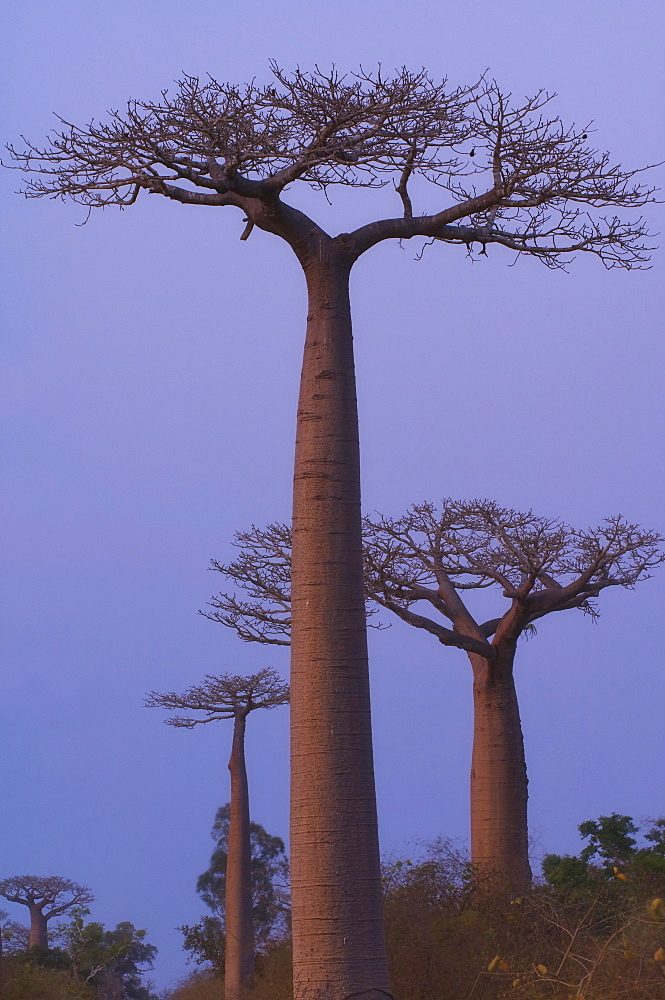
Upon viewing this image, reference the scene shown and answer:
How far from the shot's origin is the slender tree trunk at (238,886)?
13.4 meters

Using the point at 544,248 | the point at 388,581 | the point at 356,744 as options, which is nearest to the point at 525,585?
the point at 388,581

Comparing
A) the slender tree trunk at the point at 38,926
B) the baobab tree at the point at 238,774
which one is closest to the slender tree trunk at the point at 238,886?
the baobab tree at the point at 238,774

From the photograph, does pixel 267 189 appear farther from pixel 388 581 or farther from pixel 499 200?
pixel 388 581

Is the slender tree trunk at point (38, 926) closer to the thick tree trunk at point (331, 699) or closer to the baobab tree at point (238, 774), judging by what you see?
the baobab tree at point (238, 774)

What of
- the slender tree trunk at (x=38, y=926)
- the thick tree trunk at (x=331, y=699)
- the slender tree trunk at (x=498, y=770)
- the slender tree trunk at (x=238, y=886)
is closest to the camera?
the thick tree trunk at (x=331, y=699)

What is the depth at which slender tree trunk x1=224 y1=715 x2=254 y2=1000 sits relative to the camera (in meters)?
13.4

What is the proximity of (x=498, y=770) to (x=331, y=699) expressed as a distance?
16.1ft

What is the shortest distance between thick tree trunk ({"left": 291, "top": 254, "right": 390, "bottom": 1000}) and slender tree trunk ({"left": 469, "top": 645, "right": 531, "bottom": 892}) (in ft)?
14.4

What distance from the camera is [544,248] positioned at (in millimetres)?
6688

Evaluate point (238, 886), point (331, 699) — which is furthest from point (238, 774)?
point (331, 699)

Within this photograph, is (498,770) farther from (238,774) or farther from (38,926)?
(38,926)

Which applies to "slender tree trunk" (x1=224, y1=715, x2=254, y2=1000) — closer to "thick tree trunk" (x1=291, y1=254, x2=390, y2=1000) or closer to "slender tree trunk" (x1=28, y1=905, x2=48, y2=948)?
"thick tree trunk" (x1=291, y1=254, x2=390, y2=1000)

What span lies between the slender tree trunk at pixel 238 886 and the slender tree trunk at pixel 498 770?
4485 millimetres

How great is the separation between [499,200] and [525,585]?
4.26 meters
